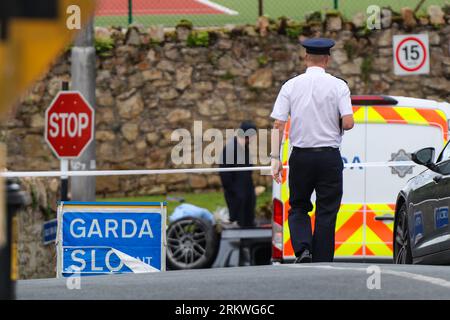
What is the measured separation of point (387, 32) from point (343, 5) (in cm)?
182

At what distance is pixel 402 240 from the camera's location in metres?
11.3

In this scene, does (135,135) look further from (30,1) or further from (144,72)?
(30,1)

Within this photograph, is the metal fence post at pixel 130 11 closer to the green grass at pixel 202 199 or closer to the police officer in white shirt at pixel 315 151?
the green grass at pixel 202 199

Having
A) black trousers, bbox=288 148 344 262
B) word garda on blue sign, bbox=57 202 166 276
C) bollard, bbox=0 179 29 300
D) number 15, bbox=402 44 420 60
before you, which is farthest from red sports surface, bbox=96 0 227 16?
bollard, bbox=0 179 29 300

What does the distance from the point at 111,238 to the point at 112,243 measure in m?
0.06

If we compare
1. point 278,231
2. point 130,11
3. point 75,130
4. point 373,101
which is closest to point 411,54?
point 130,11

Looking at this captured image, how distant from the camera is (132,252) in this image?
1153cm

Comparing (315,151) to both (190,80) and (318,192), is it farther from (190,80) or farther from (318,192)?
(190,80)

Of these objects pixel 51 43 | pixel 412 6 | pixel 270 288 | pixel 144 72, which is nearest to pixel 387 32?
pixel 412 6

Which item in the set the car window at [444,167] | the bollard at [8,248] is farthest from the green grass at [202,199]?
the bollard at [8,248]

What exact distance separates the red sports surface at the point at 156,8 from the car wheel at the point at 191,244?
24.9ft

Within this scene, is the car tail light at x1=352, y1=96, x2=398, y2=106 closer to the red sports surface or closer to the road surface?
the road surface

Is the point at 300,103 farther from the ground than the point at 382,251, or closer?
farther from the ground

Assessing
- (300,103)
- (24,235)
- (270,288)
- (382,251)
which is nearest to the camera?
(270,288)
